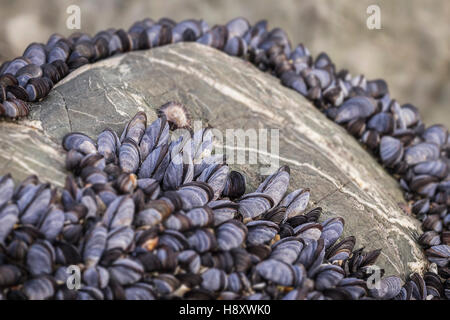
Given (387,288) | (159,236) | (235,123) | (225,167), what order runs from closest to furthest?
(159,236) → (387,288) → (225,167) → (235,123)

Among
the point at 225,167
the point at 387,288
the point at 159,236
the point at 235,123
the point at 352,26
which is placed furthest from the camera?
the point at 352,26

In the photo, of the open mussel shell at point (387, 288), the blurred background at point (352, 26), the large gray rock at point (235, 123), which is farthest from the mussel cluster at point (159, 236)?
the blurred background at point (352, 26)

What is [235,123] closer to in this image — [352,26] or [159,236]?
[159,236]

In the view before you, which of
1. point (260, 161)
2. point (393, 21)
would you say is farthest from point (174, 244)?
point (393, 21)

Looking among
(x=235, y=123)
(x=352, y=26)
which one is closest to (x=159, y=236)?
(x=235, y=123)

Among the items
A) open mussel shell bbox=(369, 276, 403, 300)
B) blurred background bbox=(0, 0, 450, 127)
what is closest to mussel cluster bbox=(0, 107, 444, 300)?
open mussel shell bbox=(369, 276, 403, 300)

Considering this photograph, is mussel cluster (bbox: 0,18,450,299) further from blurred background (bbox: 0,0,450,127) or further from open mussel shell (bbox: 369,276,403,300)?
blurred background (bbox: 0,0,450,127)
